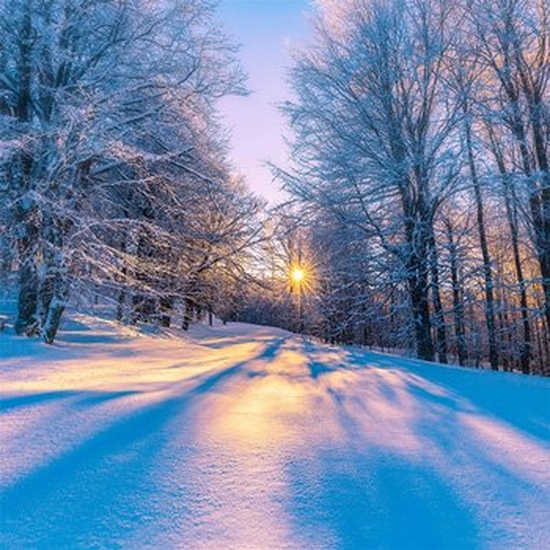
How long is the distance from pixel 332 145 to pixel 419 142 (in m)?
1.85

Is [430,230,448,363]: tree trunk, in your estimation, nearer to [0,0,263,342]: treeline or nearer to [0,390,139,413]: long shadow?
[0,0,263,342]: treeline

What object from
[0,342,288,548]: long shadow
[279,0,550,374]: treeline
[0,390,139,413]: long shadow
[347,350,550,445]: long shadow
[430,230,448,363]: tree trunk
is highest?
[279,0,550,374]: treeline

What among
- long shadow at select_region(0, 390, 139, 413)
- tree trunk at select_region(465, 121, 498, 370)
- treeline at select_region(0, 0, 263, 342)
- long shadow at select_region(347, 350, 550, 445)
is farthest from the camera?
tree trunk at select_region(465, 121, 498, 370)

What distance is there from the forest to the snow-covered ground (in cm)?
326

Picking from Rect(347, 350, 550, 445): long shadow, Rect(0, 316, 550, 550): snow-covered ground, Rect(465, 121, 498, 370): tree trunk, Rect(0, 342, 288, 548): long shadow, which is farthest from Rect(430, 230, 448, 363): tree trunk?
Rect(0, 342, 288, 548): long shadow

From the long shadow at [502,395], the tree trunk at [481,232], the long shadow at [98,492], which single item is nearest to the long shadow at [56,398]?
the long shadow at [98,492]

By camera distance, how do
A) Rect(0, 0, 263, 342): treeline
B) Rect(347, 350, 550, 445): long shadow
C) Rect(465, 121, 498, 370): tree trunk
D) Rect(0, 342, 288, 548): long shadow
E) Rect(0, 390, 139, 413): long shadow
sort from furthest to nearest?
Rect(465, 121, 498, 370): tree trunk → Rect(0, 0, 263, 342): treeline → Rect(347, 350, 550, 445): long shadow → Rect(0, 390, 139, 413): long shadow → Rect(0, 342, 288, 548): long shadow

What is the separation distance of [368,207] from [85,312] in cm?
619

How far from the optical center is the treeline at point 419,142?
25.1 feet

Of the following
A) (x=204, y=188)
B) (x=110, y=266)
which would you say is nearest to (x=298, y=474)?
(x=110, y=266)

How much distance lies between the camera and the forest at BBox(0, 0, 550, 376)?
19.0 feet

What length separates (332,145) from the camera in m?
8.37

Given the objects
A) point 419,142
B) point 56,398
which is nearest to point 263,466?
point 56,398

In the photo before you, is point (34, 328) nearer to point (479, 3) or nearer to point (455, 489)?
point (455, 489)
